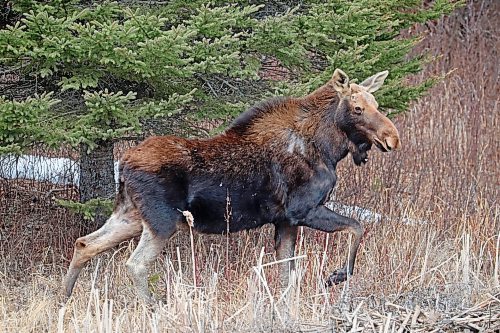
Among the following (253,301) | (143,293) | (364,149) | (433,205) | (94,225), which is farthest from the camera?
(433,205)

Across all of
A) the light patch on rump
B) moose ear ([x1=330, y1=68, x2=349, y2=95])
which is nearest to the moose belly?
the light patch on rump

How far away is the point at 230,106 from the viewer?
26.5 ft

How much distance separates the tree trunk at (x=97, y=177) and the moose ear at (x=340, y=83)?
2.41 meters

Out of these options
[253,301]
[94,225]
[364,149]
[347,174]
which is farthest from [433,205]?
[253,301]

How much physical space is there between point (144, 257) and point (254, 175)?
3.77 feet

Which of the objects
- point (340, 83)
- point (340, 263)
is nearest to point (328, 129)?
point (340, 83)

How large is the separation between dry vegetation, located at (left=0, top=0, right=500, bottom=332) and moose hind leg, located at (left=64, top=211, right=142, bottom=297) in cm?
21

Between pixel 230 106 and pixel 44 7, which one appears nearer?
pixel 44 7

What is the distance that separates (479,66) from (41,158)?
9598 millimetres

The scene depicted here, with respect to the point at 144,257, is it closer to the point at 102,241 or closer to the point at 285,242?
the point at 102,241

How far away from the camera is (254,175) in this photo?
7.44m

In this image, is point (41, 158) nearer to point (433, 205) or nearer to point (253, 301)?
point (433, 205)

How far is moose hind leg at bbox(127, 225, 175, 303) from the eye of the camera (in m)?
7.07

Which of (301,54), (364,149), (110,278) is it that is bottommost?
(110,278)
